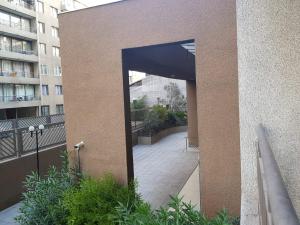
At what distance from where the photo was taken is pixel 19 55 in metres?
26.7

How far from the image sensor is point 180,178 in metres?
9.93

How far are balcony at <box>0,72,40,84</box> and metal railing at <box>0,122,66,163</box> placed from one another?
16.4 meters

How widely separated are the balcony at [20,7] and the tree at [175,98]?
15.3 metres

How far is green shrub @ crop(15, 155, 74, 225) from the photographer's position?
18.0ft

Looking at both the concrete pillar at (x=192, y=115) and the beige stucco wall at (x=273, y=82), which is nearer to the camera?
the beige stucco wall at (x=273, y=82)

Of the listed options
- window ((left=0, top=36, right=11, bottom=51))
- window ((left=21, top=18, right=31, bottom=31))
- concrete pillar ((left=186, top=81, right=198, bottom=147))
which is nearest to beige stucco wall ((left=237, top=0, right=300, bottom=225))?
concrete pillar ((left=186, top=81, right=198, bottom=147))

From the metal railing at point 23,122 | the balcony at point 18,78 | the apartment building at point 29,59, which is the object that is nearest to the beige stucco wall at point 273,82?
the metal railing at point 23,122

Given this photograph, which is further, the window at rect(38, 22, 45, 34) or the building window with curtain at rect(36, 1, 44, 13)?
the window at rect(38, 22, 45, 34)

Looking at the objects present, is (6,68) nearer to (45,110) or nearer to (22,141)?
(45,110)

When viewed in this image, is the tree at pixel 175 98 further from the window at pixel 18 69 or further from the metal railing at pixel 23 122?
the window at pixel 18 69

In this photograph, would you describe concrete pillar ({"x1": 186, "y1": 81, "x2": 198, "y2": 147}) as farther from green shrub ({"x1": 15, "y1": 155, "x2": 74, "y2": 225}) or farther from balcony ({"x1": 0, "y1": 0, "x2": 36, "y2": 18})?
balcony ({"x1": 0, "y1": 0, "x2": 36, "y2": 18})

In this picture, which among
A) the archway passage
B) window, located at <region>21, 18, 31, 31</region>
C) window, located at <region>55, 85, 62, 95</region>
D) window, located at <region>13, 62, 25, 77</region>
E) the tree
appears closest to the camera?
the archway passage

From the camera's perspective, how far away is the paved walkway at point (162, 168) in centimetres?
864

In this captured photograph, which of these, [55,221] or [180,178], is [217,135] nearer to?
[55,221]
